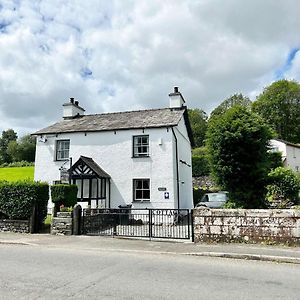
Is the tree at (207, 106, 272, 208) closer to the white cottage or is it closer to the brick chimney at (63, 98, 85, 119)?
the white cottage

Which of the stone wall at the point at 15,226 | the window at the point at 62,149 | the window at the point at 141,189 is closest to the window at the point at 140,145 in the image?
the window at the point at 141,189

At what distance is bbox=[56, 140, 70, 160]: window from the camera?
22.6 m

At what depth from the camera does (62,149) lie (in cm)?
2273

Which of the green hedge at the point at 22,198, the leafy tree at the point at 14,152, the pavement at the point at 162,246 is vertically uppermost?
the leafy tree at the point at 14,152

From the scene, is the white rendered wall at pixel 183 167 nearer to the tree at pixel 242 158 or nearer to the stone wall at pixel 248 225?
the tree at pixel 242 158

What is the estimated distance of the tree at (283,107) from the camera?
197ft

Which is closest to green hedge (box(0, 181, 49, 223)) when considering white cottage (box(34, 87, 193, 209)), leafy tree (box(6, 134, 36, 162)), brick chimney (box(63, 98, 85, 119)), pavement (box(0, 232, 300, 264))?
pavement (box(0, 232, 300, 264))

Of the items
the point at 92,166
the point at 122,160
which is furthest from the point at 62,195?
the point at 122,160

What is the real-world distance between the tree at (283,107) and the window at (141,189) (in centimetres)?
4561

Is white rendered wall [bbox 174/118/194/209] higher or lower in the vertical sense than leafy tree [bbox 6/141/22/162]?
lower

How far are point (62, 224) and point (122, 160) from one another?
7.78 metres

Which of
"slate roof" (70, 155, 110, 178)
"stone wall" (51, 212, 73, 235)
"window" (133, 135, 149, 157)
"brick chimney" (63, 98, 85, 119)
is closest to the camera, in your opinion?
"stone wall" (51, 212, 73, 235)

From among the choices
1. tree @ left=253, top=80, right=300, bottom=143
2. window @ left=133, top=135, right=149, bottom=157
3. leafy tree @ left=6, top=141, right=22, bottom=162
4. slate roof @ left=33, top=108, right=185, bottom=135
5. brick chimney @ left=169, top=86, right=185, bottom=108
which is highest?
tree @ left=253, top=80, right=300, bottom=143

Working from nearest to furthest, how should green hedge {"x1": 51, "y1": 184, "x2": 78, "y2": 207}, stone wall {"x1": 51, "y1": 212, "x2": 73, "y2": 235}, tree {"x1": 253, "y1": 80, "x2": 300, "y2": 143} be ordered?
1. stone wall {"x1": 51, "y1": 212, "x2": 73, "y2": 235}
2. green hedge {"x1": 51, "y1": 184, "x2": 78, "y2": 207}
3. tree {"x1": 253, "y1": 80, "x2": 300, "y2": 143}
